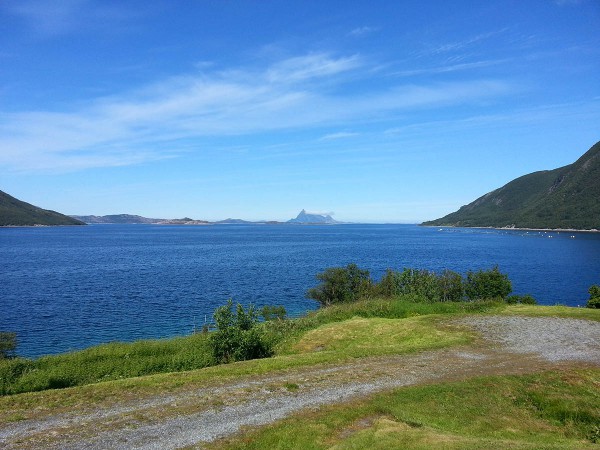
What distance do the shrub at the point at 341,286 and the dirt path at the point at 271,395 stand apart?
32.1m

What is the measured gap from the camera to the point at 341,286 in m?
61.2

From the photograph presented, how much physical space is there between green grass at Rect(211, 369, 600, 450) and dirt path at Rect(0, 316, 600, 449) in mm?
1118

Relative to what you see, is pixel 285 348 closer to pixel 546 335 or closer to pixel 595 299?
pixel 546 335

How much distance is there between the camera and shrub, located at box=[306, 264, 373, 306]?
6029 cm

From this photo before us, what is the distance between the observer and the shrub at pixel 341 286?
198 ft

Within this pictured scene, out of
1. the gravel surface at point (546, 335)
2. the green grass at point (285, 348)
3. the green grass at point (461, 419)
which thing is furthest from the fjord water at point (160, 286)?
the green grass at point (461, 419)

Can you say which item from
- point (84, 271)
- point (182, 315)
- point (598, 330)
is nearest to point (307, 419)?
point (598, 330)

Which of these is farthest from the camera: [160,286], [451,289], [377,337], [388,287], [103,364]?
[160,286]

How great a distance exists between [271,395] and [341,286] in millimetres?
44074

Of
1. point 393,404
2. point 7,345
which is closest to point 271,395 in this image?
point 393,404

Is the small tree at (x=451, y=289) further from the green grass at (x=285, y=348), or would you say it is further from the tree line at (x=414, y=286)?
the green grass at (x=285, y=348)

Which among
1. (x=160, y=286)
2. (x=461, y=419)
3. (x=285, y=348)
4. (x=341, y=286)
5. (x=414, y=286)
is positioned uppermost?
(x=461, y=419)

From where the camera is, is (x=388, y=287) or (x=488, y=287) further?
(x=388, y=287)

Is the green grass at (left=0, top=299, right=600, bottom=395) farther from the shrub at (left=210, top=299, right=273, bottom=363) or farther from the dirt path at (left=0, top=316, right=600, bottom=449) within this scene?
the dirt path at (left=0, top=316, right=600, bottom=449)
